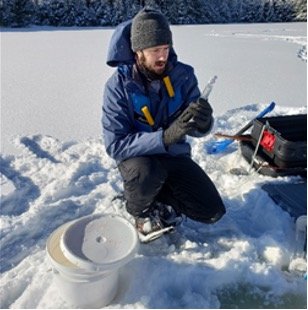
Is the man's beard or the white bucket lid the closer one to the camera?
the white bucket lid

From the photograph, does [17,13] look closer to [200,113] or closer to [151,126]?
[151,126]

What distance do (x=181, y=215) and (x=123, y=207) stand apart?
33 centimetres

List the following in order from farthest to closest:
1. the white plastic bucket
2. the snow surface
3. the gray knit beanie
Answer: the gray knit beanie < the snow surface < the white plastic bucket

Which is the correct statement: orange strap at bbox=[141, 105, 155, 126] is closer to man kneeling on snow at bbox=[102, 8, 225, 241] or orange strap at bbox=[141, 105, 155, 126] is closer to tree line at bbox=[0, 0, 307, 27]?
man kneeling on snow at bbox=[102, 8, 225, 241]

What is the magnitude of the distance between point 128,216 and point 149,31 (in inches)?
37.9

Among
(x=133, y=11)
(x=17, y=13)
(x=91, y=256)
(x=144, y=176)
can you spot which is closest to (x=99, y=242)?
(x=91, y=256)

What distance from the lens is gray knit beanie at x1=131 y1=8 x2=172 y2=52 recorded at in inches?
75.3

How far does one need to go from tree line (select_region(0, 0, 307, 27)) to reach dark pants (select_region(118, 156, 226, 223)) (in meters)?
12.4

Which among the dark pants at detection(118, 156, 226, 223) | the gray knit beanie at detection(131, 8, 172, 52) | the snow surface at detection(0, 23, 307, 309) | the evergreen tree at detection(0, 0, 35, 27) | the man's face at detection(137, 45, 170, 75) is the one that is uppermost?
the gray knit beanie at detection(131, 8, 172, 52)

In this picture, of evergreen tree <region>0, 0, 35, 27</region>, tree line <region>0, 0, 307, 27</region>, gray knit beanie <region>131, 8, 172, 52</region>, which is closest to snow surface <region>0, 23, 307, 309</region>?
gray knit beanie <region>131, 8, 172, 52</region>

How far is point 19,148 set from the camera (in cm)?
317

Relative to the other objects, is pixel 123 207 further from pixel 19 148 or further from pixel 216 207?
pixel 19 148

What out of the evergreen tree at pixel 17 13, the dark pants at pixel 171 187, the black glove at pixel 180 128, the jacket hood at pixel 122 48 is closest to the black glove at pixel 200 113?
the black glove at pixel 180 128

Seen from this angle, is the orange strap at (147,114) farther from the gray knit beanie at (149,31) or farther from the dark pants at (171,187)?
the gray knit beanie at (149,31)
